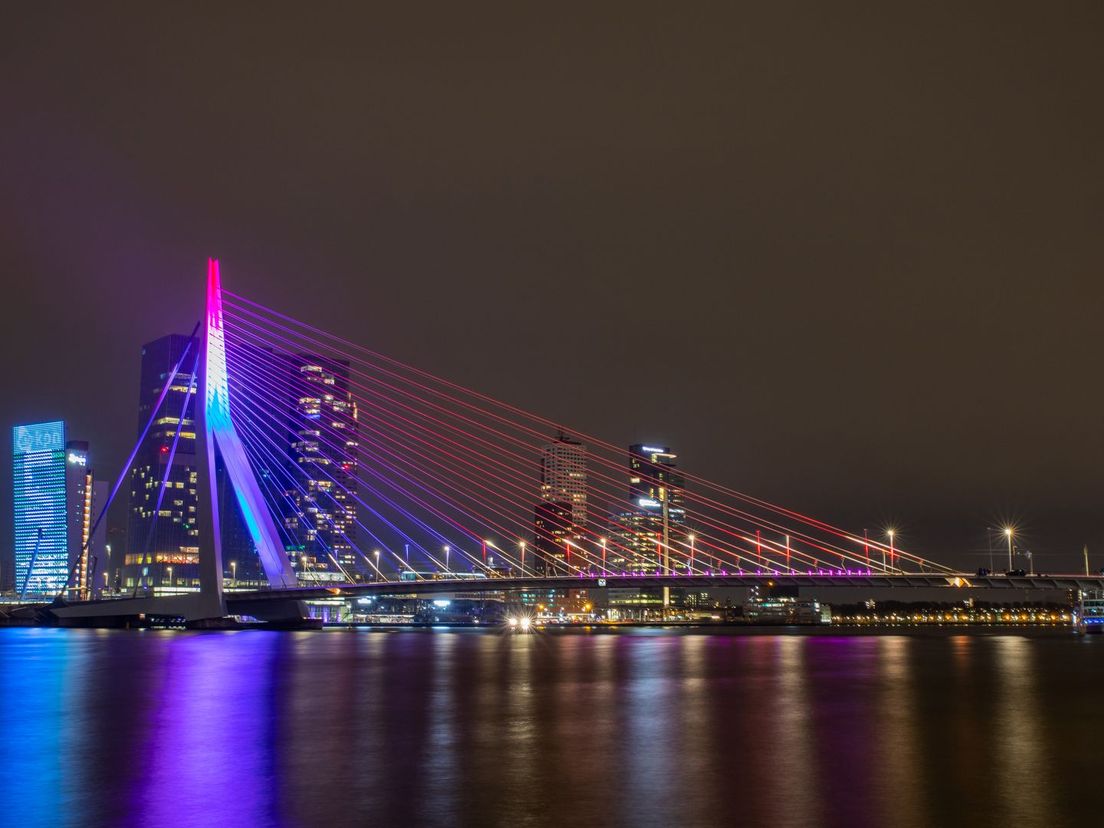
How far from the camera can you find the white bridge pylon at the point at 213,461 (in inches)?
2019

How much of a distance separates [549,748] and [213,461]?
40.2 metres

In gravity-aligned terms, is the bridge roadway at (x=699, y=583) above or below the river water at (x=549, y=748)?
above

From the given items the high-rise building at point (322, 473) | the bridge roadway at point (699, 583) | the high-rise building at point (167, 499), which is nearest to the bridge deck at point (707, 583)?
the bridge roadway at point (699, 583)

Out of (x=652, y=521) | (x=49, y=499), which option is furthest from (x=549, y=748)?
(x=49, y=499)

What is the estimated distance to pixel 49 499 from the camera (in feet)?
567

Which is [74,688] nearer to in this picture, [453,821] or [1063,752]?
[453,821]

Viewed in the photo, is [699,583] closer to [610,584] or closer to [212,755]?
[610,584]

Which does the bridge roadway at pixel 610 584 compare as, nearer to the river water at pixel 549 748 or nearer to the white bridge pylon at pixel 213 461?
the white bridge pylon at pixel 213 461

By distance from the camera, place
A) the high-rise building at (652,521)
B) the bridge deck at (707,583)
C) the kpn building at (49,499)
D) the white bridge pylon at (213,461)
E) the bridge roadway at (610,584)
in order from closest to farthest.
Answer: the white bridge pylon at (213,461)
the bridge roadway at (610,584)
the bridge deck at (707,583)
the high-rise building at (652,521)
the kpn building at (49,499)

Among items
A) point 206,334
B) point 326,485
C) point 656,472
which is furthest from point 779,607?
point 206,334

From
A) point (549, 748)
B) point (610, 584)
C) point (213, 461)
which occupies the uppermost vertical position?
point (213, 461)

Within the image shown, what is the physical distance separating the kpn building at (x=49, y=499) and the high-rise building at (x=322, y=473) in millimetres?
36482

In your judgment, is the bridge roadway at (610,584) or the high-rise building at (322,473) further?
the high-rise building at (322,473)

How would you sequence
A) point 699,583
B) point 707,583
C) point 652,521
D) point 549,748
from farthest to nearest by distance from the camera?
point 652,521 → point 707,583 → point 699,583 → point 549,748
